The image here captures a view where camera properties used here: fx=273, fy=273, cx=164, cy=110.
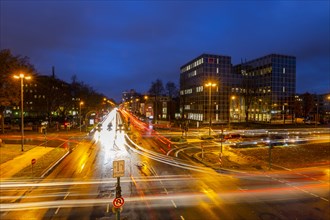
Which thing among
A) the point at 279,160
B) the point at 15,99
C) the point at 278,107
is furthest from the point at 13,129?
the point at 278,107

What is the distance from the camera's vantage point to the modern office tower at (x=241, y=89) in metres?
88.1

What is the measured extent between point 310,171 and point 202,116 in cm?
6228

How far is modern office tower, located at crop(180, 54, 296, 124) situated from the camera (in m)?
88.1

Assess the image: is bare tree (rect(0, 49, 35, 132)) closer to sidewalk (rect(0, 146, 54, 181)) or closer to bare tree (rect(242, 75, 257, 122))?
sidewalk (rect(0, 146, 54, 181))

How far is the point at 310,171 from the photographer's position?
26750 mm

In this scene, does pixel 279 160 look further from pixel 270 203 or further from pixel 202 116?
pixel 202 116

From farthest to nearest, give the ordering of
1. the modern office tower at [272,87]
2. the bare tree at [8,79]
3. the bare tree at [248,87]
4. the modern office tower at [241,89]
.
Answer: the modern office tower at [272,87] < the bare tree at [248,87] < the modern office tower at [241,89] < the bare tree at [8,79]

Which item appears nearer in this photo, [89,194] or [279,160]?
[89,194]

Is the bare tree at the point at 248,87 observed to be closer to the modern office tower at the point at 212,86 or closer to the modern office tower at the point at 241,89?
the modern office tower at the point at 241,89

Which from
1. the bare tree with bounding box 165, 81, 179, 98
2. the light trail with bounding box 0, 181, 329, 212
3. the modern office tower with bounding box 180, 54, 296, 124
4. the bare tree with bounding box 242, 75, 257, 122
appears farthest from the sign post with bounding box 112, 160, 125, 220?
the bare tree with bounding box 165, 81, 179, 98

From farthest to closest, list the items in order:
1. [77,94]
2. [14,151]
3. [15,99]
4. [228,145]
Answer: [77,94] → [15,99] → [228,145] → [14,151]

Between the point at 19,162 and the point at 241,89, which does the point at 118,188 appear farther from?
the point at 241,89

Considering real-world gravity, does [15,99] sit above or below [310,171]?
above

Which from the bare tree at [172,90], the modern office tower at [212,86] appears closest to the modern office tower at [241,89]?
the modern office tower at [212,86]
